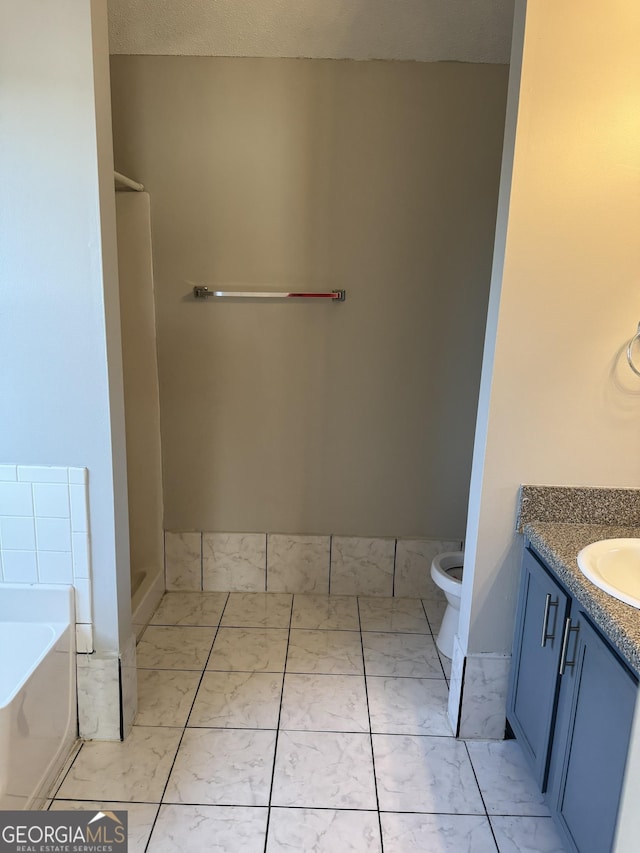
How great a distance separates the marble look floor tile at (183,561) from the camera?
2902mm

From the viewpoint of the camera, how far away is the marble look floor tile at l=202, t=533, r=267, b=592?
9.52 feet

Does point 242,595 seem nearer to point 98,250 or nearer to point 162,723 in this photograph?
point 162,723

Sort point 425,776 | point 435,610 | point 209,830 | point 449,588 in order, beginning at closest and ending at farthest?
point 209,830
point 425,776
point 449,588
point 435,610

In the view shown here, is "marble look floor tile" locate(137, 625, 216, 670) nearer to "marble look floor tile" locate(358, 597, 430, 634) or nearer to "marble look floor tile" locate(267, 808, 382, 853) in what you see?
"marble look floor tile" locate(358, 597, 430, 634)

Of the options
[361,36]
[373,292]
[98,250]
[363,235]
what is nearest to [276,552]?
[373,292]

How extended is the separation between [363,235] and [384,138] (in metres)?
0.40

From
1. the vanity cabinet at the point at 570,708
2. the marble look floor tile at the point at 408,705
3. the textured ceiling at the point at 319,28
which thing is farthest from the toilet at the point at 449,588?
the textured ceiling at the point at 319,28

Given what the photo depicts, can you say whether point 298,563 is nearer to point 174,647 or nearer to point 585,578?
point 174,647

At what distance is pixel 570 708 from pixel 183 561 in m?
1.91

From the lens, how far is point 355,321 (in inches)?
106

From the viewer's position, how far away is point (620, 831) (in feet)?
2.39

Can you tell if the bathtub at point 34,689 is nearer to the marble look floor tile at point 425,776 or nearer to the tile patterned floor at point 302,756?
the tile patterned floor at point 302,756

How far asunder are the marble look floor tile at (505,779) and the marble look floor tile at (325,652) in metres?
0.56

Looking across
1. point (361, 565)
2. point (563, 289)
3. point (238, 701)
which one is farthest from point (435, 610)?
point (563, 289)
